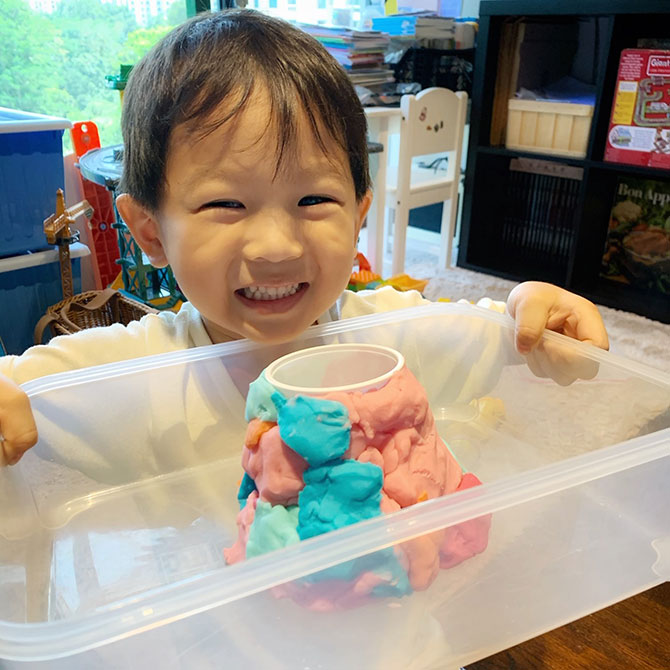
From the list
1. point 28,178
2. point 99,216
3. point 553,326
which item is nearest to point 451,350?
point 553,326

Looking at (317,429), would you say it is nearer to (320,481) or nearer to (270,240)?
(320,481)

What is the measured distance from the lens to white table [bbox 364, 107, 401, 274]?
5.85 ft

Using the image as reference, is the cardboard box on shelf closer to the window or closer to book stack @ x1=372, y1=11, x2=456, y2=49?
book stack @ x1=372, y1=11, x2=456, y2=49

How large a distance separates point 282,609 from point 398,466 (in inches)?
5.5

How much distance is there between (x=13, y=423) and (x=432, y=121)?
5.25ft

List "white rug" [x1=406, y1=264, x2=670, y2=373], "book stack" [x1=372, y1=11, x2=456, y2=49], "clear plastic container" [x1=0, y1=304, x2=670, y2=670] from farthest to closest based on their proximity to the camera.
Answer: "book stack" [x1=372, y1=11, x2=456, y2=49]
"white rug" [x1=406, y1=264, x2=670, y2=373]
"clear plastic container" [x1=0, y1=304, x2=670, y2=670]

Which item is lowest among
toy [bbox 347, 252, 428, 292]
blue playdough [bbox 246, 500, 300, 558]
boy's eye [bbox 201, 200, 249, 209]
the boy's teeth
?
toy [bbox 347, 252, 428, 292]

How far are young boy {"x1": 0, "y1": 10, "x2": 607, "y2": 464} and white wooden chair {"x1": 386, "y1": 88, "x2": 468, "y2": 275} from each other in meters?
1.21

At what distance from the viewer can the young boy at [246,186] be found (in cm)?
54

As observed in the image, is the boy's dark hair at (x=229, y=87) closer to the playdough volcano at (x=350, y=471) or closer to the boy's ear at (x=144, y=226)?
the boy's ear at (x=144, y=226)

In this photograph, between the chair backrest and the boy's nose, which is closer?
the boy's nose

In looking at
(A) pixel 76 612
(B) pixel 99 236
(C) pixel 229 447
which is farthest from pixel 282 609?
(B) pixel 99 236

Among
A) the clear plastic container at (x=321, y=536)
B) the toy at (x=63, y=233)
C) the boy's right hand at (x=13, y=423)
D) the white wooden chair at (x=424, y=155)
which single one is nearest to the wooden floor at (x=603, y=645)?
the clear plastic container at (x=321, y=536)

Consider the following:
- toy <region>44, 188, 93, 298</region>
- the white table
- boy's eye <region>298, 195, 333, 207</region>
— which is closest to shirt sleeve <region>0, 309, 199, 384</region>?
boy's eye <region>298, 195, 333, 207</region>
